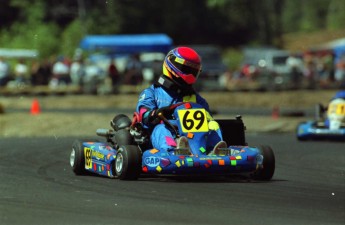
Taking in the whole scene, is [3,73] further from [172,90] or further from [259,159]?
[259,159]

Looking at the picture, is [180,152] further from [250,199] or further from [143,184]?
[250,199]

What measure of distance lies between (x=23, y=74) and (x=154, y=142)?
88.9 feet

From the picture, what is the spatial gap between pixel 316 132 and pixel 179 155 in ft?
23.8

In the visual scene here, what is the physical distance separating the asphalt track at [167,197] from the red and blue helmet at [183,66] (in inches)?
42.5

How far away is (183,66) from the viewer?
10711 mm

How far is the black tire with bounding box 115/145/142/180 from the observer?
9789 mm

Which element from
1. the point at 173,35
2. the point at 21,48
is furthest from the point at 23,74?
the point at 173,35

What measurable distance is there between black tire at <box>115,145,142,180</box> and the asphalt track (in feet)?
0.41

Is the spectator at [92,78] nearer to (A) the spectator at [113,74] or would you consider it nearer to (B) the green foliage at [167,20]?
(A) the spectator at [113,74]

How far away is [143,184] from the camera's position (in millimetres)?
9664

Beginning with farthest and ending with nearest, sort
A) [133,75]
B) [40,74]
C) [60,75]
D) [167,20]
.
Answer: [167,20]
[40,74]
[60,75]
[133,75]

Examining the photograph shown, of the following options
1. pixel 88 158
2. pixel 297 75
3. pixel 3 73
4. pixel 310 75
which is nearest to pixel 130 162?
pixel 88 158

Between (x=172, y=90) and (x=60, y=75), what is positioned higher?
(x=172, y=90)

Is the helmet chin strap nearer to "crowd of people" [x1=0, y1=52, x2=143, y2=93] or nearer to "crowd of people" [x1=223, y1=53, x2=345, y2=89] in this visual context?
"crowd of people" [x1=223, y1=53, x2=345, y2=89]
